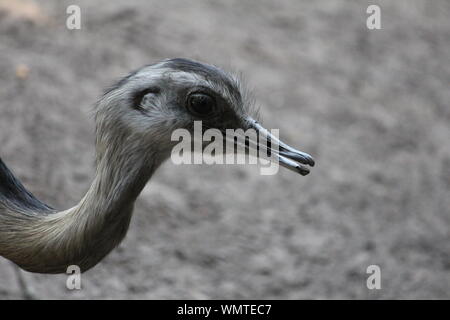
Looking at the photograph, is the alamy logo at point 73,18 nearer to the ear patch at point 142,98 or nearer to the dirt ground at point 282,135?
the dirt ground at point 282,135

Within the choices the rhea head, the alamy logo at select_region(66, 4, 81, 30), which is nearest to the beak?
the rhea head

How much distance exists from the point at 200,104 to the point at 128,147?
29cm

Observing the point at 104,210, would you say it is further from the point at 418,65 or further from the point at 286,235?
the point at 418,65

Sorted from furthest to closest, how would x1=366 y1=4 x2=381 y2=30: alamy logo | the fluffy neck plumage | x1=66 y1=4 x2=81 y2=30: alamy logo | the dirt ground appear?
x1=366 y1=4 x2=381 y2=30: alamy logo
x1=66 y1=4 x2=81 y2=30: alamy logo
the dirt ground
the fluffy neck plumage

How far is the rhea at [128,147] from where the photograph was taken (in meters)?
2.43

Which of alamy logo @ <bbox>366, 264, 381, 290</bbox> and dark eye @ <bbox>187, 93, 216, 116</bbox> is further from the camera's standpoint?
alamy logo @ <bbox>366, 264, 381, 290</bbox>

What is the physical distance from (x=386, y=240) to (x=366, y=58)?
217 cm

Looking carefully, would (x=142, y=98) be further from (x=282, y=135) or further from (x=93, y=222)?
(x=282, y=135)

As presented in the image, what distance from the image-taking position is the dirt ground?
14.4 ft

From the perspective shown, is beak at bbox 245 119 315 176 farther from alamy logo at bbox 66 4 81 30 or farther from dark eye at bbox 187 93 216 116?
alamy logo at bbox 66 4 81 30

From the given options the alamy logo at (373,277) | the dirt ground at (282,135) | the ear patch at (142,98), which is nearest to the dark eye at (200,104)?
the ear patch at (142,98)

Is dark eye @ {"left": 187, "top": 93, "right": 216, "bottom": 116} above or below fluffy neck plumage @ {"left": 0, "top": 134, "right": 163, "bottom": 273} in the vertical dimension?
above

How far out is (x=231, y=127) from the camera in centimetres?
256

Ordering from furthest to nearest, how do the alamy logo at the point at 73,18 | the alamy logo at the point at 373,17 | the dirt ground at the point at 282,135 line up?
the alamy logo at the point at 373,17
the alamy logo at the point at 73,18
the dirt ground at the point at 282,135
